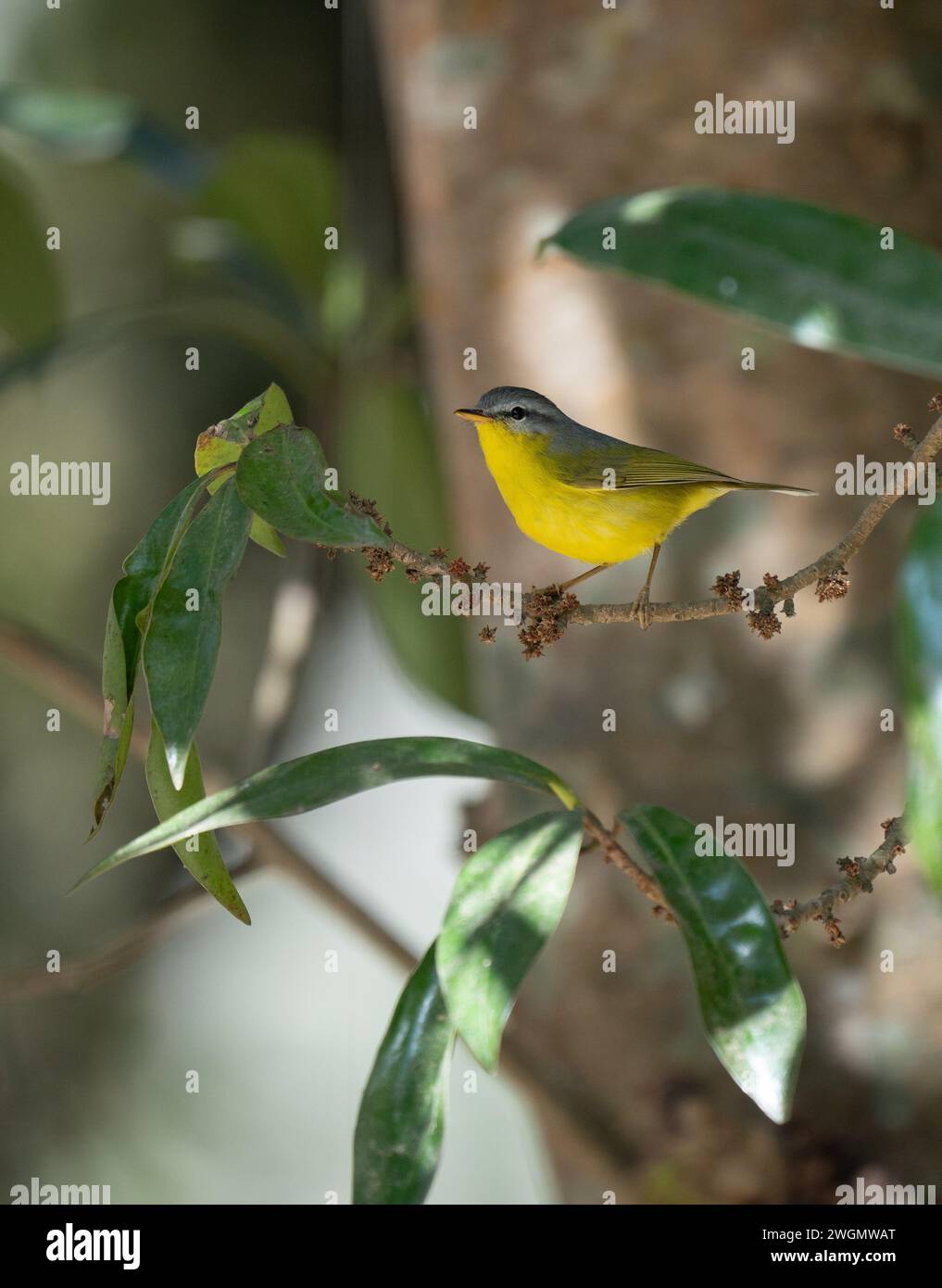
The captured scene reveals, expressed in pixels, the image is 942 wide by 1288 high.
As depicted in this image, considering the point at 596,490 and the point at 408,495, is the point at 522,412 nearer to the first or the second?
the point at 596,490

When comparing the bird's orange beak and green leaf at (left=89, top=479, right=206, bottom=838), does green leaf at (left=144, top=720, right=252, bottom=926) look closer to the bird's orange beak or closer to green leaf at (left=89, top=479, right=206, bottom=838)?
green leaf at (left=89, top=479, right=206, bottom=838)

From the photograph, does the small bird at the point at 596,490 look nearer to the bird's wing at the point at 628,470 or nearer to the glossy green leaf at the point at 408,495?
the bird's wing at the point at 628,470

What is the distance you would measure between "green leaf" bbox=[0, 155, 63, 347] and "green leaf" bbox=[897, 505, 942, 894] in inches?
79.0

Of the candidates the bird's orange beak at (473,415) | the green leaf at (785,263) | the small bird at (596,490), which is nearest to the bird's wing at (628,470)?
the small bird at (596,490)

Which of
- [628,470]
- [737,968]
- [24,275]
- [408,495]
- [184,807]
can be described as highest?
[24,275]

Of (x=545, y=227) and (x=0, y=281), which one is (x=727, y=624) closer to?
(x=545, y=227)

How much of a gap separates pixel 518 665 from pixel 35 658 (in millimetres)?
751

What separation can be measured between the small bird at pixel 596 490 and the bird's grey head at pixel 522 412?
0.4 inches

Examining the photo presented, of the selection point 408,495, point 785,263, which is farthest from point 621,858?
point 408,495

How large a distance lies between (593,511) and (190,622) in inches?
24.2

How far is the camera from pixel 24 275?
2.50 meters

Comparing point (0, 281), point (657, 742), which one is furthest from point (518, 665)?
point (0, 281)

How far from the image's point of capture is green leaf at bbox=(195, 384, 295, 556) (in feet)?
3.41

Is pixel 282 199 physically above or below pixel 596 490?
above
